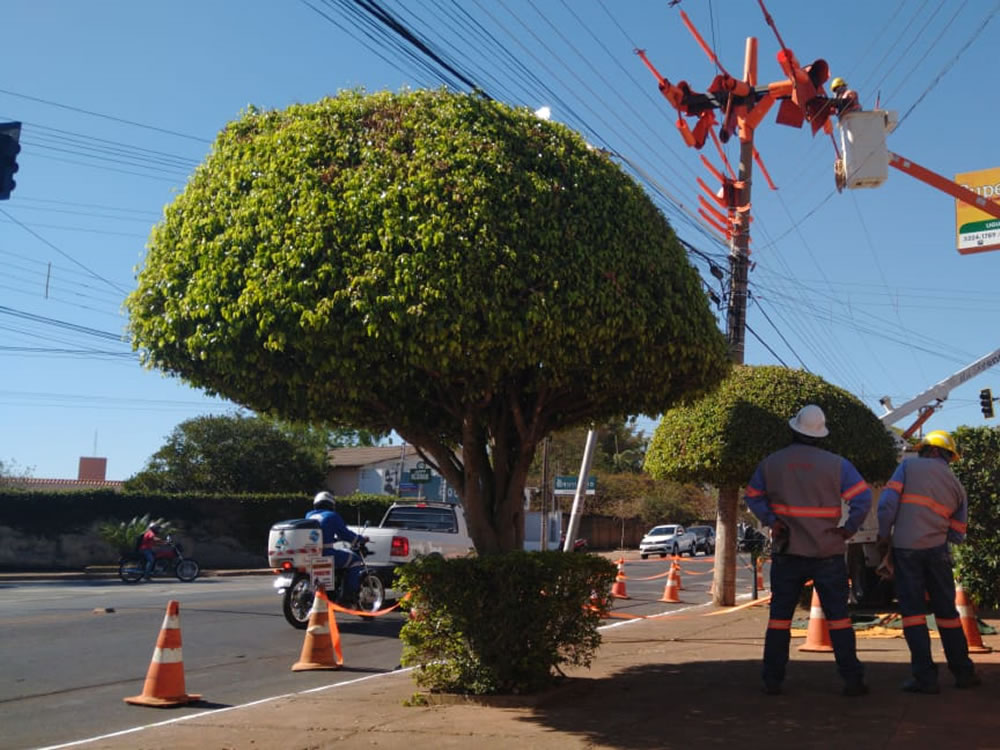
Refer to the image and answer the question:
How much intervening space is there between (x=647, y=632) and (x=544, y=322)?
265 inches

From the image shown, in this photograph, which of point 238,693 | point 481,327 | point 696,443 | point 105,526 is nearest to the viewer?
point 481,327

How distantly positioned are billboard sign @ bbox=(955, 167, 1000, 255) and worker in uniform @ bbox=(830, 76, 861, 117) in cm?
515

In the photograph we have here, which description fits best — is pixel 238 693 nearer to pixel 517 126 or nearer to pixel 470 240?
pixel 470 240

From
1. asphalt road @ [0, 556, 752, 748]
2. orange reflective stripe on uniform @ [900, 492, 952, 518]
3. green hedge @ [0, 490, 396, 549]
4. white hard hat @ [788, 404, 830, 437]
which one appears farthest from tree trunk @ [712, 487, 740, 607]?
green hedge @ [0, 490, 396, 549]

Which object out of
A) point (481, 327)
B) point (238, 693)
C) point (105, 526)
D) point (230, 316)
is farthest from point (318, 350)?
point (105, 526)

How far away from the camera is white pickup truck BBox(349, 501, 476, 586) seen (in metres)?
15.4

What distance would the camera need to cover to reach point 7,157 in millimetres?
8570

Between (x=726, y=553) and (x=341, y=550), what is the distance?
20.8 ft

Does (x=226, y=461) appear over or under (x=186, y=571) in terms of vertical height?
over

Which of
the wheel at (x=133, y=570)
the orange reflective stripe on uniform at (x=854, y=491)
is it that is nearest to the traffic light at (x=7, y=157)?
the orange reflective stripe on uniform at (x=854, y=491)

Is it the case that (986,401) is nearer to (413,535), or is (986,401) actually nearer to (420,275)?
(413,535)

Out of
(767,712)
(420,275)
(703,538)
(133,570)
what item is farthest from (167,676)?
(703,538)

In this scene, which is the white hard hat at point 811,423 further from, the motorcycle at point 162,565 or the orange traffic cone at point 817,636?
the motorcycle at point 162,565

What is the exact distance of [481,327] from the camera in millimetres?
6227
